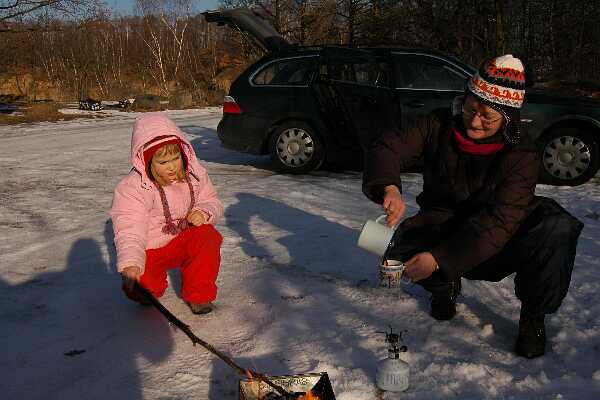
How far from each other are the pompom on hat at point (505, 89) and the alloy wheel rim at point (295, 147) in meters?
4.60

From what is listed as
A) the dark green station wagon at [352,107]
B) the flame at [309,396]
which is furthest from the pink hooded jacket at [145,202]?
the dark green station wagon at [352,107]


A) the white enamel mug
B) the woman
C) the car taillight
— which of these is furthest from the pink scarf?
the car taillight

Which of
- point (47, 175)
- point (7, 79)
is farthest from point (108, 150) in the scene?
point (7, 79)

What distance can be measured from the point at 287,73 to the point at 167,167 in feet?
15.0

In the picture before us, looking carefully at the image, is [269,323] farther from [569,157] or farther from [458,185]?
[569,157]

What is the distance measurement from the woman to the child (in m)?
0.96

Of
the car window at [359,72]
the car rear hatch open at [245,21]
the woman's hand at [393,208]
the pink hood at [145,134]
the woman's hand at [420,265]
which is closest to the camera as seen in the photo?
the woman's hand at [420,265]

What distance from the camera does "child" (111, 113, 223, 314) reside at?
2.81m

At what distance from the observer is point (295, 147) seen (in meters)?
7.11

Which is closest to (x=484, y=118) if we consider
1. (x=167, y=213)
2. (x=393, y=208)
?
(x=393, y=208)

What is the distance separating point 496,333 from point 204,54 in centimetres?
3508

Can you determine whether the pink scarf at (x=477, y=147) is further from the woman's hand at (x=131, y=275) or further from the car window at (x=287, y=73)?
the car window at (x=287, y=73)

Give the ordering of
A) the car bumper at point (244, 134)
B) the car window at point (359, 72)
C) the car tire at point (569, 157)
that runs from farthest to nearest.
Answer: the car bumper at point (244, 134) < the car window at point (359, 72) < the car tire at point (569, 157)

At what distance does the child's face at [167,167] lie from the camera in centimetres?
285
